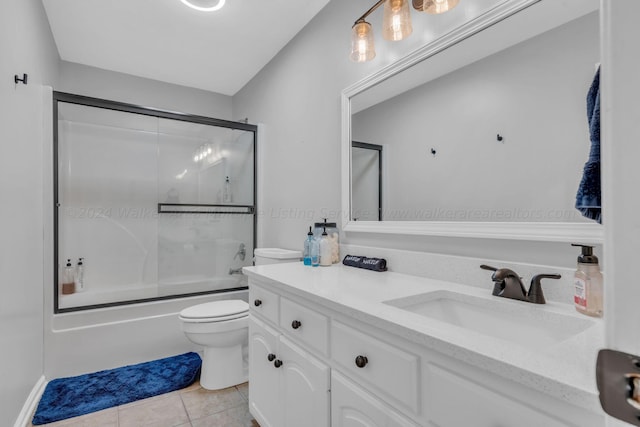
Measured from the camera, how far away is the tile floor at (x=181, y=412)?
1.67m

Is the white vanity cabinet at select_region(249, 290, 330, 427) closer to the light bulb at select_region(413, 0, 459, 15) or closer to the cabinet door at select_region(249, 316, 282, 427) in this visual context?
the cabinet door at select_region(249, 316, 282, 427)

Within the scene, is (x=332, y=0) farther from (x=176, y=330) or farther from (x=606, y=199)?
(x=176, y=330)

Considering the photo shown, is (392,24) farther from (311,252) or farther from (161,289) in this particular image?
(161,289)

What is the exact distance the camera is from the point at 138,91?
3.06 m

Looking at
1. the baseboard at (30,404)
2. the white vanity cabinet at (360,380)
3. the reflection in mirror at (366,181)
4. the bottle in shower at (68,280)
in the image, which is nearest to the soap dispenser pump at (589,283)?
the white vanity cabinet at (360,380)

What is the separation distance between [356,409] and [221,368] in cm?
141

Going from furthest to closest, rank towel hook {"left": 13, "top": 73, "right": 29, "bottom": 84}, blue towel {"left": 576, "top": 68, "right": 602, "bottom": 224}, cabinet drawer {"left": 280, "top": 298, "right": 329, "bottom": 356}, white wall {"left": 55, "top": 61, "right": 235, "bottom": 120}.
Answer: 1. white wall {"left": 55, "top": 61, "right": 235, "bottom": 120}
2. towel hook {"left": 13, "top": 73, "right": 29, "bottom": 84}
3. cabinet drawer {"left": 280, "top": 298, "right": 329, "bottom": 356}
4. blue towel {"left": 576, "top": 68, "right": 602, "bottom": 224}

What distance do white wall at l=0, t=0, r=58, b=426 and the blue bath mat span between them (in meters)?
0.15

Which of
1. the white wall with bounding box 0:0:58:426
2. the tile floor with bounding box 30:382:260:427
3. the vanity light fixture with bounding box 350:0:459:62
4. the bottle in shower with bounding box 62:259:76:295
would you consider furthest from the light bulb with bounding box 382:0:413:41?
the bottle in shower with bounding box 62:259:76:295

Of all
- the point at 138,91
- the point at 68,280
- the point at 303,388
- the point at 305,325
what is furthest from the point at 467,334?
the point at 138,91

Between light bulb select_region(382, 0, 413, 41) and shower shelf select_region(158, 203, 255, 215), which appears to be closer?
light bulb select_region(382, 0, 413, 41)

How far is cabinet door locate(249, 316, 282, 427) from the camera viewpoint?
135 centimetres

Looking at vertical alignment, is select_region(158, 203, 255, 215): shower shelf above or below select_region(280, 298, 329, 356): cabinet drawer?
above

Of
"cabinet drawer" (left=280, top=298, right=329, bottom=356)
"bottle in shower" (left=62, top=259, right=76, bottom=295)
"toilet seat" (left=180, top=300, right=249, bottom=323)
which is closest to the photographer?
→ "cabinet drawer" (left=280, top=298, right=329, bottom=356)
